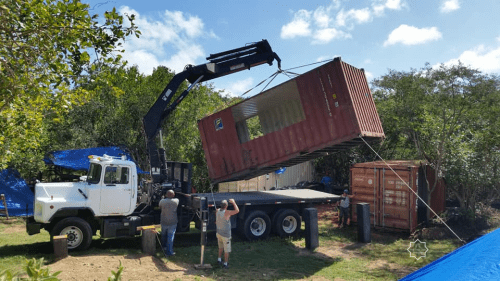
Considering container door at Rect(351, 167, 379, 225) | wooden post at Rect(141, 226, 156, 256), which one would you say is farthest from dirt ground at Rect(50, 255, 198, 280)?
container door at Rect(351, 167, 379, 225)

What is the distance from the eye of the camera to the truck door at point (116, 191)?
969 centimetres

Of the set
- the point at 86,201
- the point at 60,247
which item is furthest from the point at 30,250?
the point at 86,201

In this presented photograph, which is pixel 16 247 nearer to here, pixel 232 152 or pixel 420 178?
pixel 232 152

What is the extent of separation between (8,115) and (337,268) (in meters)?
7.49

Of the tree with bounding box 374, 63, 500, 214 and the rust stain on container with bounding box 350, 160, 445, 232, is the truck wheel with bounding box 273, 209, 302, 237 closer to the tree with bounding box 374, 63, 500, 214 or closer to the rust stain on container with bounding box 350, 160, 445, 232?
the rust stain on container with bounding box 350, 160, 445, 232

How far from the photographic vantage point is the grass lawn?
8.45 metres

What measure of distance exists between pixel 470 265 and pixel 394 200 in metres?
9.56

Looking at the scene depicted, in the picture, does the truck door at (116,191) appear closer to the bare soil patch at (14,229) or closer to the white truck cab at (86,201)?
the white truck cab at (86,201)

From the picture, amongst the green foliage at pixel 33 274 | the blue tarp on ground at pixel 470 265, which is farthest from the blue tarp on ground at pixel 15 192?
the blue tarp on ground at pixel 470 265

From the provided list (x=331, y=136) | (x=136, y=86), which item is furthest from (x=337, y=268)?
(x=136, y=86)

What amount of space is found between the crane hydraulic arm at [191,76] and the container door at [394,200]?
5185mm

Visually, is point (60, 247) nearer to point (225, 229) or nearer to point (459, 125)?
point (225, 229)

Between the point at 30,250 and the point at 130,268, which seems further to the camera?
the point at 30,250

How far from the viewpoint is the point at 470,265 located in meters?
3.29
